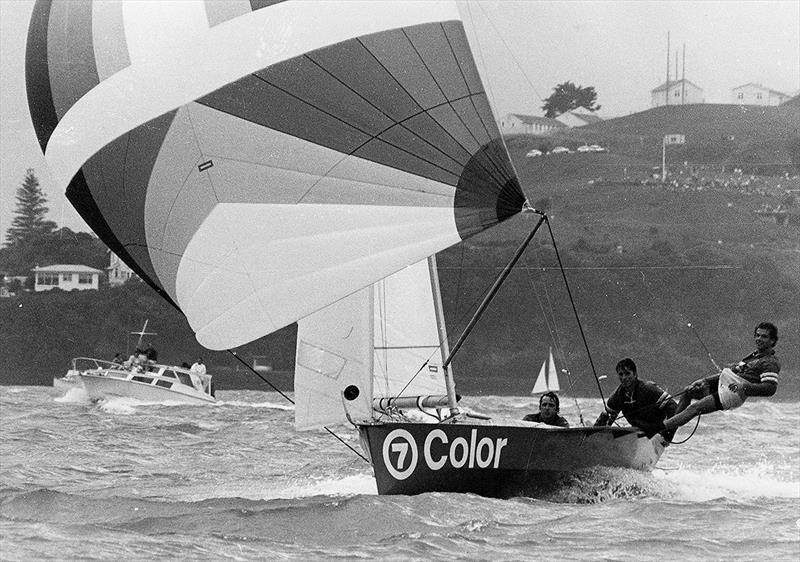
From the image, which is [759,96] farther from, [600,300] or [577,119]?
[600,300]

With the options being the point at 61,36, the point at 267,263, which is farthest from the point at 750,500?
the point at 61,36

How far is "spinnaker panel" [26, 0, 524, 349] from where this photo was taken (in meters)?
7.41

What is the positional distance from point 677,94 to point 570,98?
25.6 ft

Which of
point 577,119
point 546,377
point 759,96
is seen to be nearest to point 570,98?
point 577,119

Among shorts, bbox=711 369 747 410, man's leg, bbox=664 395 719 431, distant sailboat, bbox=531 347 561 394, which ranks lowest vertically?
man's leg, bbox=664 395 719 431

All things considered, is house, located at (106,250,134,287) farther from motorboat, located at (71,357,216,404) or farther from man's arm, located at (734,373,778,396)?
man's arm, located at (734,373,778,396)

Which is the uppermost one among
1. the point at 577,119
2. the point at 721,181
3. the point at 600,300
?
the point at 577,119

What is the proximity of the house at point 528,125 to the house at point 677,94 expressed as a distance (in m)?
7.48

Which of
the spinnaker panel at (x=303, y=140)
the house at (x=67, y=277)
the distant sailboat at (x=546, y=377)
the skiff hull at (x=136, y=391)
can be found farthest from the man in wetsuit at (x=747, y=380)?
the house at (x=67, y=277)

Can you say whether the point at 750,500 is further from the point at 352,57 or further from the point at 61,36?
the point at 61,36

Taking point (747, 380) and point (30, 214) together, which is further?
point (30, 214)

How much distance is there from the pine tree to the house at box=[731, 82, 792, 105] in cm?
4833

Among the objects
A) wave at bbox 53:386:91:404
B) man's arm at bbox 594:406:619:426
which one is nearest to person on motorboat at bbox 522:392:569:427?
man's arm at bbox 594:406:619:426

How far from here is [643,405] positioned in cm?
911
